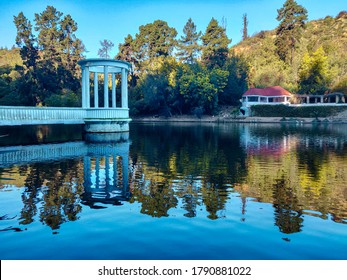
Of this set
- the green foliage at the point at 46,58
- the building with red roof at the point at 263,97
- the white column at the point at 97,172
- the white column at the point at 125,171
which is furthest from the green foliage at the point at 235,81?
the white column at the point at 97,172

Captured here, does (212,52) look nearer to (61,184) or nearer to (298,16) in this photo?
(298,16)

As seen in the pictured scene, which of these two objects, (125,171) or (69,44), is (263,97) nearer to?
(69,44)

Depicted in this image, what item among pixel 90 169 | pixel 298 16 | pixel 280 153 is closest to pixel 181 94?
pixel 298 16

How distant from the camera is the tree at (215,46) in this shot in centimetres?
7988

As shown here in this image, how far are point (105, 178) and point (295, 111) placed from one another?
60.0 m

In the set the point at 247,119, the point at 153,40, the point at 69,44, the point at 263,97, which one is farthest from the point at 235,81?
the point at 69,44

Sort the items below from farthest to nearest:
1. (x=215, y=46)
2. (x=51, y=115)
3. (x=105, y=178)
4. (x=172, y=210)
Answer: (x=215, y=46)
(x=51, y=115)
(x=105, y=178)
(x=172, y=210)

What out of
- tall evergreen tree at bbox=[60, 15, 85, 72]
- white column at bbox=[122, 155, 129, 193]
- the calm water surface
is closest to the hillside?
tall evergreen tree at bbox=[60, 15, 85, 72]

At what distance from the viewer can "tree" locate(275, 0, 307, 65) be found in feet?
279

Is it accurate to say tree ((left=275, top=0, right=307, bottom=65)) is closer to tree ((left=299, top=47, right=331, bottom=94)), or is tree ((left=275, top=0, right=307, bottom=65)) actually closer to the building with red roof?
tree ((left=299, top=47, right=331, bottom=94))

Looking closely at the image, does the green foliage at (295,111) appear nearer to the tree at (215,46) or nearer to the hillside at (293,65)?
the hillside at (293,65)

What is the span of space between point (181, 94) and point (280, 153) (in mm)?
52696

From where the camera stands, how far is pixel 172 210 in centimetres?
820

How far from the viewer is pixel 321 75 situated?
2783 inches
